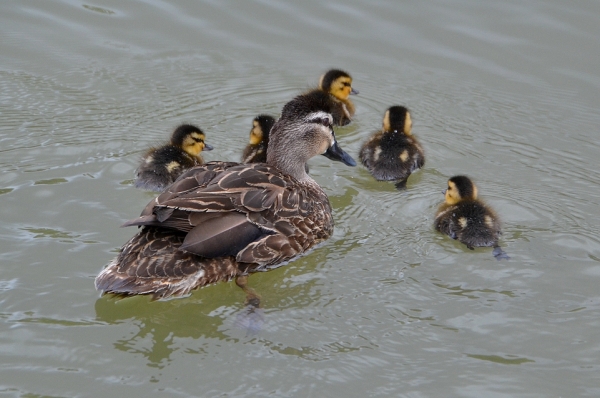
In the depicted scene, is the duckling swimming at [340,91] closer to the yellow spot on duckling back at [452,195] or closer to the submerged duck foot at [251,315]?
the yellow spot on duckling back at [452,195]

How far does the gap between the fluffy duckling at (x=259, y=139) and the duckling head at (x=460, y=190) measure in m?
1.28

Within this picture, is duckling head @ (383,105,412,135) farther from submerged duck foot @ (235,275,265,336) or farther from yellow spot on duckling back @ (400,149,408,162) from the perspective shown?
submerged duck foot @ (235,275,265,336)

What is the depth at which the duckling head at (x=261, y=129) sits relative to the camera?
19.2 ft

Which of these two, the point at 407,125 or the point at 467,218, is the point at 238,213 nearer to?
the point at 467,218

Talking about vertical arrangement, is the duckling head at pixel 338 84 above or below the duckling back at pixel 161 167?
above

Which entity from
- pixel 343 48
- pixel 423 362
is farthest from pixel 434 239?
pixel 343 48

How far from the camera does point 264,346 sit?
157 inches

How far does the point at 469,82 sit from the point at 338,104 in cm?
123

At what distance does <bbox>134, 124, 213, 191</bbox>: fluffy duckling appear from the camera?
17.9ft

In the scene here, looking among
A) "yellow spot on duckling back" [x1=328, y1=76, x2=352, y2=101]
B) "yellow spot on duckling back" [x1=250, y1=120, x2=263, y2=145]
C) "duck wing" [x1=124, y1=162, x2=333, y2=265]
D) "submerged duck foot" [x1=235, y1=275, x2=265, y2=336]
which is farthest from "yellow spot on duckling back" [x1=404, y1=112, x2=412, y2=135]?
"submerged duck foot" [x1=235, y1=275, x2=265, y2=336]

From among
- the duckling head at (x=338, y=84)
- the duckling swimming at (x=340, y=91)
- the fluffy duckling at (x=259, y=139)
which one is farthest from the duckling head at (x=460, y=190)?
the duckling head at (x=338, y=84)

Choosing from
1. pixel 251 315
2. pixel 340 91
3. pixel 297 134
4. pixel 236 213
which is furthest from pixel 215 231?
pixel 340 91

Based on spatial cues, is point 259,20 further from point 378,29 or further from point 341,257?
point 341,257

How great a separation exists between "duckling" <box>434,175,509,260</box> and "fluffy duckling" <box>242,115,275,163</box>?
127 cm
